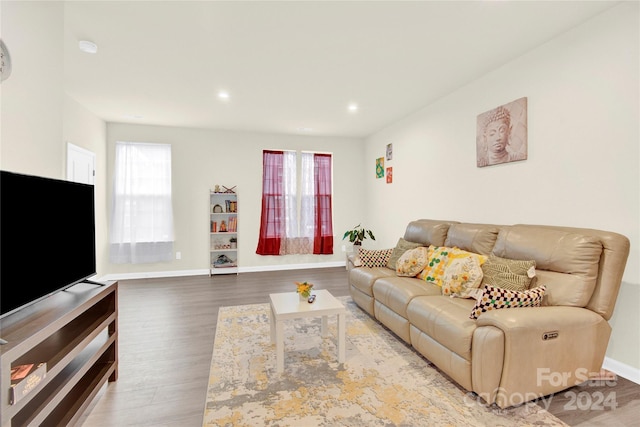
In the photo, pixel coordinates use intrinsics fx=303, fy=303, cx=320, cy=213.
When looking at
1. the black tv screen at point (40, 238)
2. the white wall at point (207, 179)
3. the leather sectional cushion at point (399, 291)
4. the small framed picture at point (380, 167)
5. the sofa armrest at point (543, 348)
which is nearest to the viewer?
the black tv screen at point (40, 238)

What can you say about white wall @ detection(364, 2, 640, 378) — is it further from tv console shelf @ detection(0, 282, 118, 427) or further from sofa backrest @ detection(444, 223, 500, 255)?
tv console shelf @ detection(0, 282, 118, 427)

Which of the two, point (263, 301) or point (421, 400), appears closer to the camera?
point (421, 400)

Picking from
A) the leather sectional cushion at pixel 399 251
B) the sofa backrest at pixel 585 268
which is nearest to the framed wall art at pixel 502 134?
the sofa backrest at pixel 585 268

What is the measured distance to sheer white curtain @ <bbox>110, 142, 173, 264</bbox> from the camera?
508 centimetres

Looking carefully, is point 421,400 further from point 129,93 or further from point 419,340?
point 129,93

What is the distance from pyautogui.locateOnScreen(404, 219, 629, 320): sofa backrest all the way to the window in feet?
12.7

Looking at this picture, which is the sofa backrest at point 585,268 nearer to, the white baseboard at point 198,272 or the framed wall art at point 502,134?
the framed wall art at point 502,134

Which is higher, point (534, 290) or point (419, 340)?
point (534, 290)

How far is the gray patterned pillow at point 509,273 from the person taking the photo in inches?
86.2

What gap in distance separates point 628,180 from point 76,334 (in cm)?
370

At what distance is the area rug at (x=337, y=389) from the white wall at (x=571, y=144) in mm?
1357


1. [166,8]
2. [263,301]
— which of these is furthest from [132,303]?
[166,8]

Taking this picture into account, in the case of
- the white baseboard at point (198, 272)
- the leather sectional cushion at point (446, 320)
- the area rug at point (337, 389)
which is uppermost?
the leather sectional cushion at point (446, 320)

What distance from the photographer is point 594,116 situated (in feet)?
7.55
